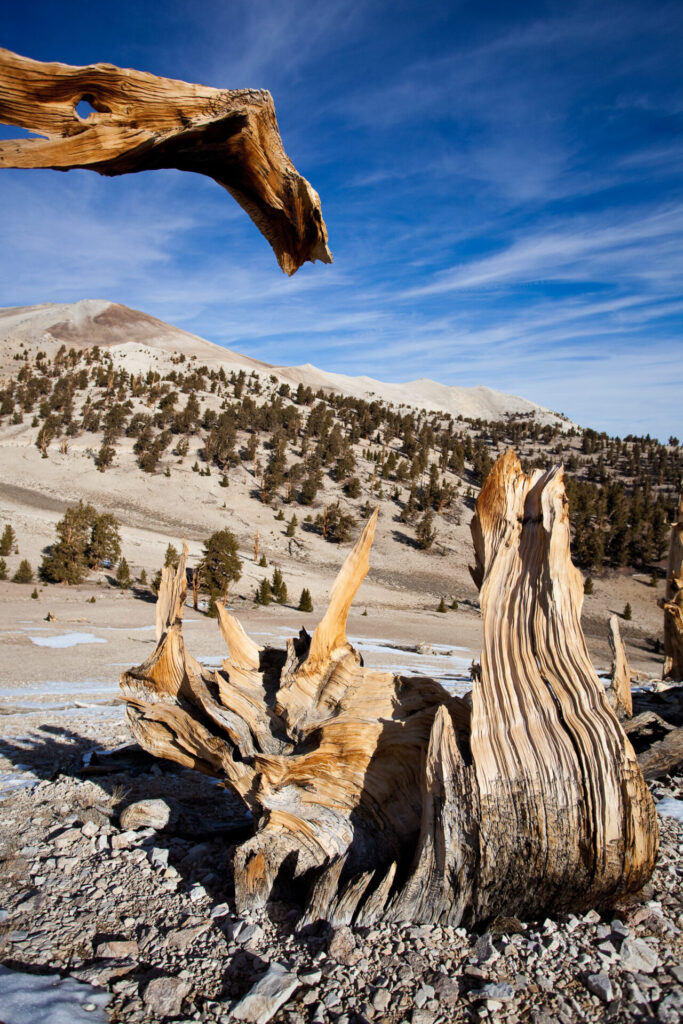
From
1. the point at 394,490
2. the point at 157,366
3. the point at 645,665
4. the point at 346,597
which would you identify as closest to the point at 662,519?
the point at 394,490

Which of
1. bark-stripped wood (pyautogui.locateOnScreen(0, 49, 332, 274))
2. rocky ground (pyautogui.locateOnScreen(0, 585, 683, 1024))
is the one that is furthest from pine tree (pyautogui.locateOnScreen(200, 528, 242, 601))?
bark-stripped wood (pyautogui.locateOnScreen(0, 49, 332, 274))

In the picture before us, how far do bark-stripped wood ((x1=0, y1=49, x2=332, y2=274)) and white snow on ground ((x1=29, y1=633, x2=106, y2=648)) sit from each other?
13.4 m

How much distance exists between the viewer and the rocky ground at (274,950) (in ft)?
7.86

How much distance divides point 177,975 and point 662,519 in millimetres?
44379

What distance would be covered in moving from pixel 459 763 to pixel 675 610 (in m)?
8.87

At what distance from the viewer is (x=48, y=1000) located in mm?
2359

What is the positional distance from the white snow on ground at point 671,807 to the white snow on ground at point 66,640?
12799mm

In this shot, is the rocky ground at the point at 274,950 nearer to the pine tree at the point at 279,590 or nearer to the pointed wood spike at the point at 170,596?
the pointed wood spike at the point at 170,596

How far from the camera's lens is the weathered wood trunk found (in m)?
2.97

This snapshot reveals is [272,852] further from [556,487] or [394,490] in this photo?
[394,490]

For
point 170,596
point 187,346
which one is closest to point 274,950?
point 170,596

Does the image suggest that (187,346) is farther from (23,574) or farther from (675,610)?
(675,610)

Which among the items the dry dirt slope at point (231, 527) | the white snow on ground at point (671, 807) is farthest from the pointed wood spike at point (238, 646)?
the dry dirt slope at point (231, 527)

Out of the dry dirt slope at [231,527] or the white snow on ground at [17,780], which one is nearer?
the white snow on ground at [17,780]
